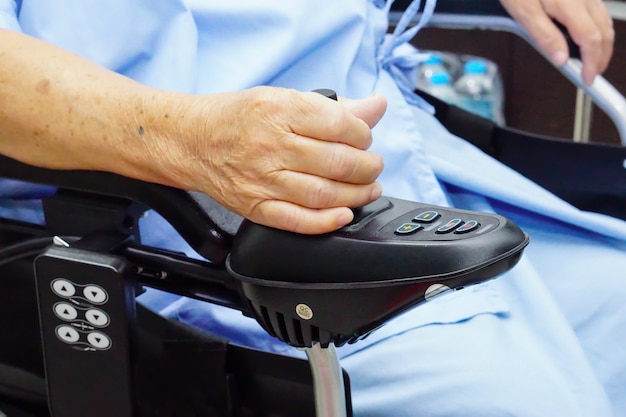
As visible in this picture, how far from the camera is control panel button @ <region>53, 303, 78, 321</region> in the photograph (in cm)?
57

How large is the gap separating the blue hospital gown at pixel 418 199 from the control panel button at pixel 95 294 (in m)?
0.15

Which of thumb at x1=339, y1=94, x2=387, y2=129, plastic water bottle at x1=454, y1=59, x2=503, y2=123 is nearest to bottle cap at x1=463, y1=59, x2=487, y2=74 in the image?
plastic water bottle at x1=454, y1=59, x2=503, y2=123

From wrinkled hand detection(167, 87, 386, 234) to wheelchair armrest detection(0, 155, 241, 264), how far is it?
45mm

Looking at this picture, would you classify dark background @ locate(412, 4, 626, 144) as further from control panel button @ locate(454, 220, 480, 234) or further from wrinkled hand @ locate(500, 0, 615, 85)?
control panel button @ locate(454, 220, 480, 234)

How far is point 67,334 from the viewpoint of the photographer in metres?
0.58

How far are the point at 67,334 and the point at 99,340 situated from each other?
3 cm

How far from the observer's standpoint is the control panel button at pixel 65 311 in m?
0.57

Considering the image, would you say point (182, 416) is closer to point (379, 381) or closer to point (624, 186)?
point (379, 381)

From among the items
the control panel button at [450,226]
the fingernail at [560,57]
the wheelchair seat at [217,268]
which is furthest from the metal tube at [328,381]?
the fingernail at [560,57]

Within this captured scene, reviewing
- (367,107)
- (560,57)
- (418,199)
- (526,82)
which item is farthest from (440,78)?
(367,107)

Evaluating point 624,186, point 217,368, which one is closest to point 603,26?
point 624,186

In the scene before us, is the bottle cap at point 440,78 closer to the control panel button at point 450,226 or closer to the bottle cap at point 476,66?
the bottle cap at point 476,66

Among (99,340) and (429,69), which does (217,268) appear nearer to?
(99,340)

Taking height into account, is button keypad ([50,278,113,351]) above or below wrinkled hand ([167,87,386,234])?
below
